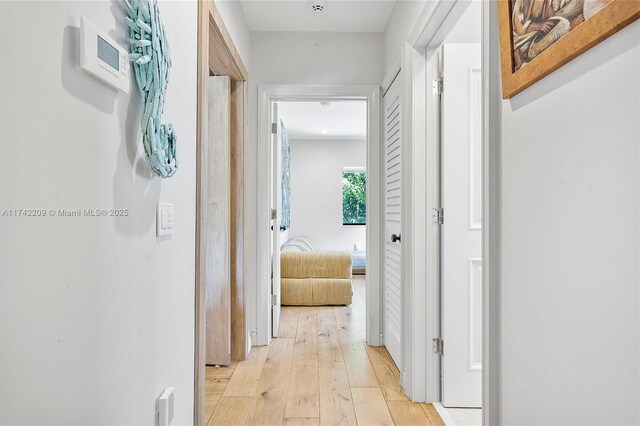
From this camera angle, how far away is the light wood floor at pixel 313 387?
6.22 feet

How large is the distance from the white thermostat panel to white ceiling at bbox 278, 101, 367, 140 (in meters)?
Result: 3.33

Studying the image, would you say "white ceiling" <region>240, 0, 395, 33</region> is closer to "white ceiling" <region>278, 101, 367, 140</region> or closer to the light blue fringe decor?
"white ceiling" <region>278, 101, 367, 140</region>

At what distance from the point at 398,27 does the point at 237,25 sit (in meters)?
1.05

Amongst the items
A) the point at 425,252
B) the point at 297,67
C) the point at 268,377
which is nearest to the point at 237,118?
the point at 297,67

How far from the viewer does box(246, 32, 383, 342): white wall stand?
292 centimetres

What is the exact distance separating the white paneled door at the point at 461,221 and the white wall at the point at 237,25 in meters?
1.26

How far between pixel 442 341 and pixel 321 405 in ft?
2.40

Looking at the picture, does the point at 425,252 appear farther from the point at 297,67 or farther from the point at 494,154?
the point at 297,67

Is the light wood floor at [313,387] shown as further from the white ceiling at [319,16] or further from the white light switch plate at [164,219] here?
the white ceiling at [319,16]

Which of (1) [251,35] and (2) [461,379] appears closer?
(2) [461,379]

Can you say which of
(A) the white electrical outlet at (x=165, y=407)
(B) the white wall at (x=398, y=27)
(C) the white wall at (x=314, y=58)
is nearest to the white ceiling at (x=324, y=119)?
(C) the white wall at (x=314, y=58)

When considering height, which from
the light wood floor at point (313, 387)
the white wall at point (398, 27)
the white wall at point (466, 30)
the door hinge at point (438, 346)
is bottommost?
the light wood floor at point (313, 387)

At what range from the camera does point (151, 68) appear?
41.9 inches

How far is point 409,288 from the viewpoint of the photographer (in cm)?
207
